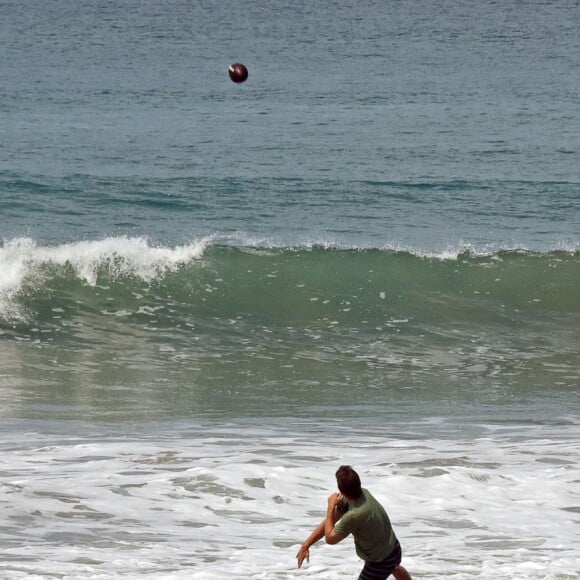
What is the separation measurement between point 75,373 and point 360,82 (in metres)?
34.4

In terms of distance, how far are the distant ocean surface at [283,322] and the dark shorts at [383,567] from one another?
2.57ft

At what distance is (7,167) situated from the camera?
104 ft

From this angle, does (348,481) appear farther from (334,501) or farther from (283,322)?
(283,322)

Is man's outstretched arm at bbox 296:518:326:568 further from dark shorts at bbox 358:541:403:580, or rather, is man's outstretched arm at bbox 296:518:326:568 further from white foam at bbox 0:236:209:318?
white foam at bbox 0:236:209:318

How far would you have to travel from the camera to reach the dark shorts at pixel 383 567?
743 centimetres

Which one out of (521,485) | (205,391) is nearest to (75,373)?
(205,391)

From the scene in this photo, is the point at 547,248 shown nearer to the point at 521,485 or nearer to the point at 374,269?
the point at 374,269

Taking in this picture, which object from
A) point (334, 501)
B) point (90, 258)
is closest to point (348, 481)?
point (334, 501)

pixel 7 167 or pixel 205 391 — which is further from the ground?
pixel 7 167

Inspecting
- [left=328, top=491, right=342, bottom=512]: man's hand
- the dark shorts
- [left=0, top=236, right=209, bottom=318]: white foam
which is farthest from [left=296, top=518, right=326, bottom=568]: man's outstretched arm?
[left=0, top=236, right=209, bottom=318]: white foam

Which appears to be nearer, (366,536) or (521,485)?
(366,536)

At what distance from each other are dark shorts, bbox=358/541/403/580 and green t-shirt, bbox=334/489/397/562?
38 millimetres

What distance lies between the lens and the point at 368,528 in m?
7.29

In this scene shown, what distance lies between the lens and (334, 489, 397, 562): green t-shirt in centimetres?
725
